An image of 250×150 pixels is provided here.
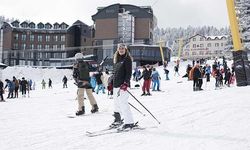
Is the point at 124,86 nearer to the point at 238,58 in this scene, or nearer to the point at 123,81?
the point at 123,81

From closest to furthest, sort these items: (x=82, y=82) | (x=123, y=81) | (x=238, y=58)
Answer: (x=123, y=81), (x=82, y=82), (x=238, y=58)

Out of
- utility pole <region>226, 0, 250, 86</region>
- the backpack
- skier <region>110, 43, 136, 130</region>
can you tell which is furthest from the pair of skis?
utility pole <region>226, 0, 250, 86</region>

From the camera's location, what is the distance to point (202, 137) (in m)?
5.79

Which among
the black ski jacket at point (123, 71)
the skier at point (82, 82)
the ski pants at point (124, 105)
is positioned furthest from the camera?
the skier at point (82, 82)

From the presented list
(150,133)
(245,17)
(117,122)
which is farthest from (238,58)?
(245,17)

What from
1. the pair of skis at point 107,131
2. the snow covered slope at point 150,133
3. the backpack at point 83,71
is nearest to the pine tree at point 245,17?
the snow covered slope at point 150,133

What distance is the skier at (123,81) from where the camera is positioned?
6.74m

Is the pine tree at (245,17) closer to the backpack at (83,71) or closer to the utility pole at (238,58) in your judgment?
the utility pole at (238,58)

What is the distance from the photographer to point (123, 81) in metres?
6.93

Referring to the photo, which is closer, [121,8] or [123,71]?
[123,71]

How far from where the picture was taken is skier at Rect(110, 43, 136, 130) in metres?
6.74

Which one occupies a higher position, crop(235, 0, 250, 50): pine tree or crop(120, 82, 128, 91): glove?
crop(235, 0, 250, 50): pine tree

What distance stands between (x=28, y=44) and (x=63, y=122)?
8366cm

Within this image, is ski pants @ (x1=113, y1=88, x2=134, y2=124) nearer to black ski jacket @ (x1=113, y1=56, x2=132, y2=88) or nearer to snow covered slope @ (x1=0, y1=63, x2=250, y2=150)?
black ski jacket @ (x1=113, y1=56, x2=132, y2=88)
